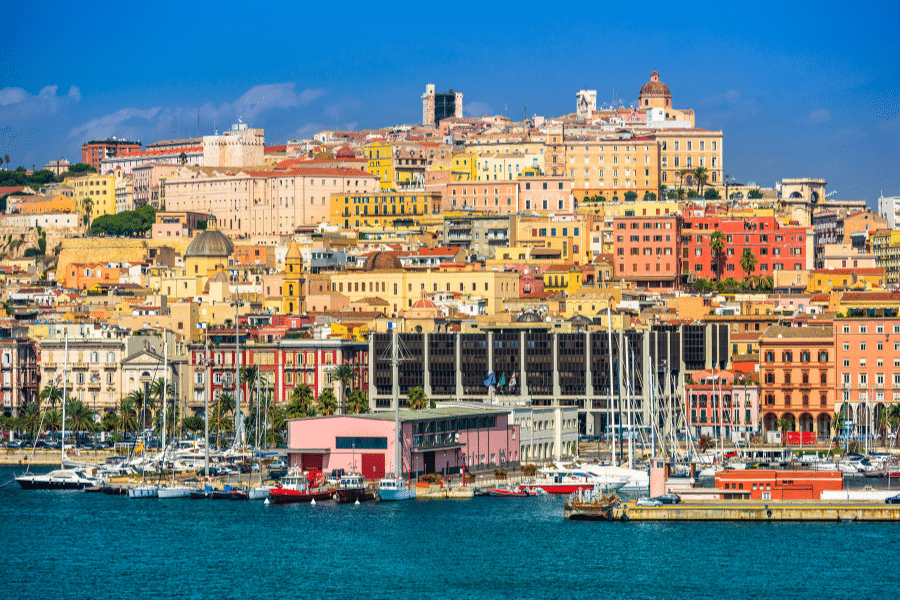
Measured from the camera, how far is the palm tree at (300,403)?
326 ft

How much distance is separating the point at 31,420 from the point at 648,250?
45629 millimetres

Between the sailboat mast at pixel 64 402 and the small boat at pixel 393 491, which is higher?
the sailboat mast at pixel 64 402

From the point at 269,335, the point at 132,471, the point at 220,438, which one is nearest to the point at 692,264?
the point at 269,335

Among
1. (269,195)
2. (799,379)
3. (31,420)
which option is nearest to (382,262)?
(31,420)

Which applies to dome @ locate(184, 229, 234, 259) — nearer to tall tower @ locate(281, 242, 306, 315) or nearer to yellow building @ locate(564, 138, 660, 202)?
tall tower @ locate(281, 242, 306, 315)

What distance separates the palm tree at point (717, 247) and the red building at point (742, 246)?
3.9 inches

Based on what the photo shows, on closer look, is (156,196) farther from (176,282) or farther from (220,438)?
(220,438)

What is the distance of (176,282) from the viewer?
448ft

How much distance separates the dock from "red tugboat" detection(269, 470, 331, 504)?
1229cm

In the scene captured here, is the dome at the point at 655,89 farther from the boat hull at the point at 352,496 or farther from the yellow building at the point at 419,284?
the boat hull at the point at 352,496

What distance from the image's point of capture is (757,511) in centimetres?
7538

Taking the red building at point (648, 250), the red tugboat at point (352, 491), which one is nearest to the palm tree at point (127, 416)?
the red tugboat at point (352, 491)

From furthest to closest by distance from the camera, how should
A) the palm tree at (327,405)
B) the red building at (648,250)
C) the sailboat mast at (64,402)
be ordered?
the red building at (648,250) < the palm tree at (327,405) < the sailboat mast at (64,402)

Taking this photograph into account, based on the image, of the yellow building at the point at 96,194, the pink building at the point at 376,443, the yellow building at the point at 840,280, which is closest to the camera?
the pink building at the point at 376,443
